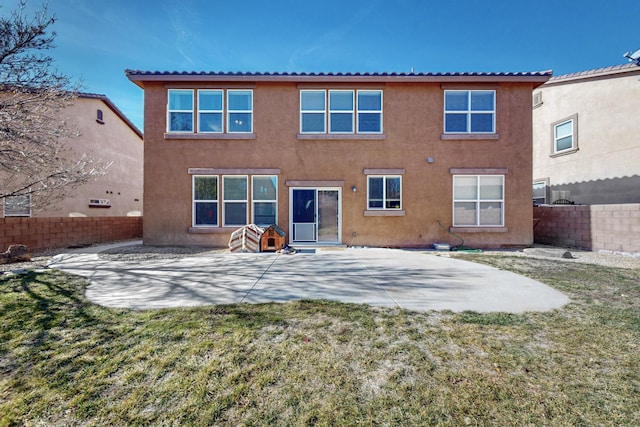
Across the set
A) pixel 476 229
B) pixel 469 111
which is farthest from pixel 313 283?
pixel 469 111

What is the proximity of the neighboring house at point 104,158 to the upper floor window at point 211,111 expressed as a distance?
5.17 meters

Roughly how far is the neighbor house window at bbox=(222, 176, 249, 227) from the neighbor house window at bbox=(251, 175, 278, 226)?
1.20 ft

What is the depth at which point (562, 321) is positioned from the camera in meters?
3.77

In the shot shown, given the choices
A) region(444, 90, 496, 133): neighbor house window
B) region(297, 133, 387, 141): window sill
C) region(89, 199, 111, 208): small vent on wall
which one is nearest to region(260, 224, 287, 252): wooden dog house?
region(297, 133, 387, 141): window sill

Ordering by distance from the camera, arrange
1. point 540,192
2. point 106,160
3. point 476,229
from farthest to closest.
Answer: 1. point 106,160
2. point 540,192
3. point 476,229

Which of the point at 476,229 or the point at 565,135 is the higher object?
the point at 565,135

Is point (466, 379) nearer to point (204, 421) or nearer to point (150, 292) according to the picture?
point (204, 421)

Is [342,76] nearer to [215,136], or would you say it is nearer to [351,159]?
[351,159]

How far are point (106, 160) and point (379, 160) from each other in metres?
15.6

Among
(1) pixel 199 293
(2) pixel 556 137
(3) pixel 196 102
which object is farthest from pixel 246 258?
(2) pixel 556 137

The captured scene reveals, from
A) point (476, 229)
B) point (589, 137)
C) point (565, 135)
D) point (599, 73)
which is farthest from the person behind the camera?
point (565, 135)

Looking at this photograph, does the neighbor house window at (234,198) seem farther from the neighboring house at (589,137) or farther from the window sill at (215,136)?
the neighboring house at (589,137)

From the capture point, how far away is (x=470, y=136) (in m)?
10.7

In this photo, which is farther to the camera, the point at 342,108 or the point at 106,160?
the point at 106,160
